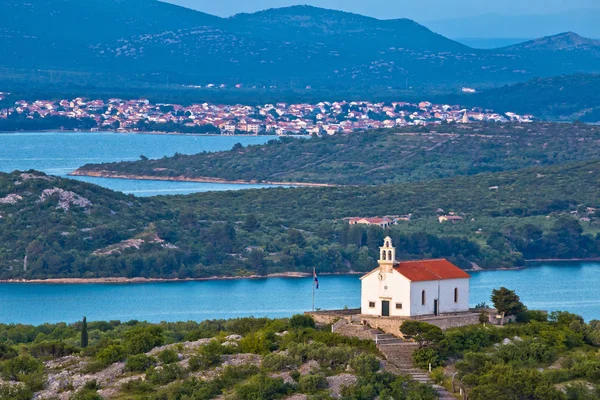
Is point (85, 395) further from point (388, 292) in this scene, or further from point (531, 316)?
point (531, 316)

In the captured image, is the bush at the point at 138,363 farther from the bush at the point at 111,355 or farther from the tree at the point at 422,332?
the tree at the point at 422,332

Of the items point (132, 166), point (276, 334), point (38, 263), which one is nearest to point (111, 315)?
point (38, 263)

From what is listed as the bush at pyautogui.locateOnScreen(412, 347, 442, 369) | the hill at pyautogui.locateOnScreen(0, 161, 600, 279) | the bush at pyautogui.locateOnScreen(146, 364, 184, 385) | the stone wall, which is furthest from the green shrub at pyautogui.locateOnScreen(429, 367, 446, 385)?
the hill at pyautogui.locateOnScreen(0, 161, 600, 279)

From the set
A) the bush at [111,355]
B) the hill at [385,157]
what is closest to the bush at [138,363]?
the bush at [111,355]

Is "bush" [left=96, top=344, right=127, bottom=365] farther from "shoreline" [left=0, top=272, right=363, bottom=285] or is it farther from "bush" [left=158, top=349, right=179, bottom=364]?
"shoreline" [left=0, top=272, right=363, bottom=285]

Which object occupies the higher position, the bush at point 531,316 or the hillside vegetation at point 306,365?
the bush at point 531,316

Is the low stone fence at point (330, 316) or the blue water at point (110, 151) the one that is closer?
the low stone fence at point (330, 316)

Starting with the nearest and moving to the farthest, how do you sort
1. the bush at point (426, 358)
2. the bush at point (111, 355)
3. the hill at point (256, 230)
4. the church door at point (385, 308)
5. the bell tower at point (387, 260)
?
the bush at point (426, 358) → the bush at point (111, 355) → the bell tower at point (387, 260) → the church door at point (385, 308) → the hill at point (256, 230)

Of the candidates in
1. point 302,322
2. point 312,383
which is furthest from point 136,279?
point 312,383
